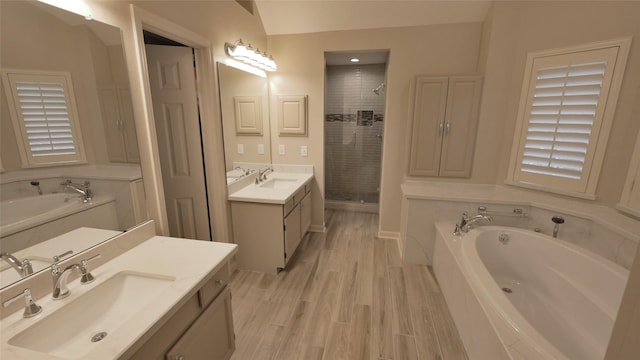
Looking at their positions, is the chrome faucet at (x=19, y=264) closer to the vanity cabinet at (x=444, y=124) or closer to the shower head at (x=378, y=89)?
the vanity cabinet at (x=444, y=124)

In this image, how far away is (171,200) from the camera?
2309mm

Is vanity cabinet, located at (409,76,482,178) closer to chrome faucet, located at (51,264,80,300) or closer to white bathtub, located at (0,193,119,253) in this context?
white bathtub, located at (0,193,119,253)

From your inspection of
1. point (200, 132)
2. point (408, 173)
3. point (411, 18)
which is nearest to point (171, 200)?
point (200, 132)

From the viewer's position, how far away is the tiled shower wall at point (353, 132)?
4.30 meters

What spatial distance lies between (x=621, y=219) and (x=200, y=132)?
3305 millimetres

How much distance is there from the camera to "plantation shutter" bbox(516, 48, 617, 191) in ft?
6.79

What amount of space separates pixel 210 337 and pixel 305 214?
198 cm

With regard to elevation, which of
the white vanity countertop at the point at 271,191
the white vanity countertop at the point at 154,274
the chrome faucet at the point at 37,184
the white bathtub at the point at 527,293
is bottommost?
the white bathtub at the point at 527,293

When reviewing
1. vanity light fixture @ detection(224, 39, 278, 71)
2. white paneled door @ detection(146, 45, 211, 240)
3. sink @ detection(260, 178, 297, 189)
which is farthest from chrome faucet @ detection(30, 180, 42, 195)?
sink @ detection(260, 178, 297, 189)

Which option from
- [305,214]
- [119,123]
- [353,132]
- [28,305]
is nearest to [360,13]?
[353,132]

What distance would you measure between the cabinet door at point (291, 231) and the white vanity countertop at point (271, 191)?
8.5 inches

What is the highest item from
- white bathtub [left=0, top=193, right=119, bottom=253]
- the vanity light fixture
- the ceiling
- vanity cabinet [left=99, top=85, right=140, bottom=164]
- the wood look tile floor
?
the ceiling

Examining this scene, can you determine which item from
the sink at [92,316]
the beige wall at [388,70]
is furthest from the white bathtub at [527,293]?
the sink at [92,316]

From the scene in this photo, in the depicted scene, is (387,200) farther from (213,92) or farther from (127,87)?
(127,87)
